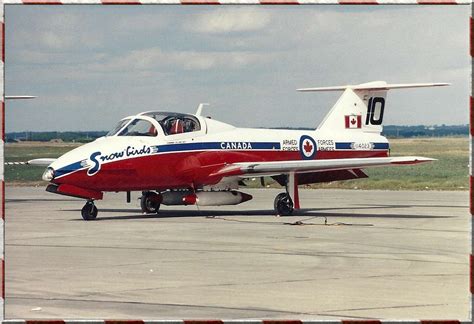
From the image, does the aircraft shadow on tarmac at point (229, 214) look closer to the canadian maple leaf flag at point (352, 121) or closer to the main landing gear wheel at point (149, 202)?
the main landing gear wheel at point (149, 202)

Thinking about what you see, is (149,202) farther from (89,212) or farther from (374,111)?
(374,111)

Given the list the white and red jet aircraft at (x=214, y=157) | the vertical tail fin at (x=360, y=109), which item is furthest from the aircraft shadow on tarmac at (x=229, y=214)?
the vertical tail fin at (x=360, y=109)

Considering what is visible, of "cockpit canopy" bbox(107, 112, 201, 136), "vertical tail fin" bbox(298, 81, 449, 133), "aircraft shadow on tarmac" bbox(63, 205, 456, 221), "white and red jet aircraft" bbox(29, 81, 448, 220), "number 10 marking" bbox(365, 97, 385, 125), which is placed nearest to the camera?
"white and red jet aircraft" bbox(29, 81, 448, 220)

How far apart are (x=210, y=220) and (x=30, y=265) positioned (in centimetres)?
961

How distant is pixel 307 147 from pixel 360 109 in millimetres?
2630

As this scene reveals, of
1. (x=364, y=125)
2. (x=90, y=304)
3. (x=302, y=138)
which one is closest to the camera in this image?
(x=90, y=304)

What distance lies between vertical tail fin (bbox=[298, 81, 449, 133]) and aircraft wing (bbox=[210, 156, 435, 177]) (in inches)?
137

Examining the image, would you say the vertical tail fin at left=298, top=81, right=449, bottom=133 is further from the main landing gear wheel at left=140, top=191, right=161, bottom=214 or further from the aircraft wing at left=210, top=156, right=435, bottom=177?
the main landing gear wheel at left=140, top=191, right=161, bottom=214

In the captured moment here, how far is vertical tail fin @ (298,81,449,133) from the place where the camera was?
92.9 feet

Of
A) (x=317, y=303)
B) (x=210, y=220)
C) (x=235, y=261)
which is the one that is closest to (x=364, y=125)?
(x=210, y=220)

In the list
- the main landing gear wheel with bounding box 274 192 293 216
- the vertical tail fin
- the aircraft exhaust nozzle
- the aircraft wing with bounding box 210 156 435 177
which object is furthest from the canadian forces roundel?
the aircraft exhaust nozzle

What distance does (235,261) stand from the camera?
47.1 feet

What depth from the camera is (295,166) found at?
2438 cm

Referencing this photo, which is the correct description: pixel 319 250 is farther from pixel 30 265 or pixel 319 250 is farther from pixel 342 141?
pixel 342 141
